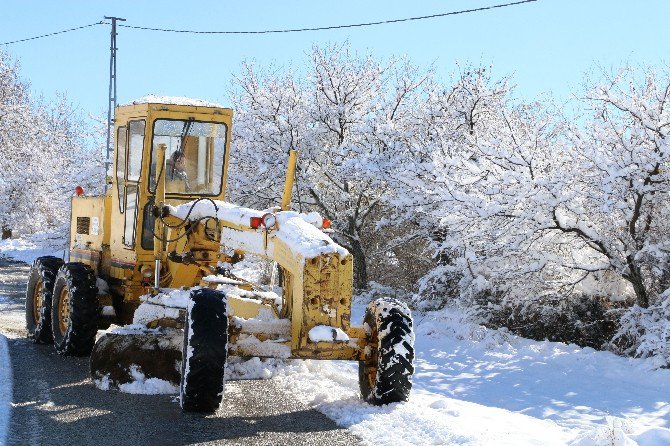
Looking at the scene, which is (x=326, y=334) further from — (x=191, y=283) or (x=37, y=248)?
(x=37, y=248)

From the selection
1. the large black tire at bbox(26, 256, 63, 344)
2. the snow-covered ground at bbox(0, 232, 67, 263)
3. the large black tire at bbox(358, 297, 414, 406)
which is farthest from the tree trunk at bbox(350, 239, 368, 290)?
the snow-covered ground at bbox(0, 232, 67, 263)

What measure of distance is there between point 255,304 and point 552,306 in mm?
7449

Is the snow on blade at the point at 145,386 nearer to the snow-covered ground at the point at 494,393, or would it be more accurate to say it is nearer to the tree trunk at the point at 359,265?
the snow-covered ground at the point at 494,393

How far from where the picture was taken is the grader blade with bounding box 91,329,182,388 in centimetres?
751

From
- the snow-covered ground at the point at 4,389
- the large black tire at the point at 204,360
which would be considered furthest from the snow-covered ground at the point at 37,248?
the large black tire at the point at 204,360

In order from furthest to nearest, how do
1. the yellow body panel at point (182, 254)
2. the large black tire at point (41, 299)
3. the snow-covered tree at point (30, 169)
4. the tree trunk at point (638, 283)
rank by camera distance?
the snow-covered tree at point (30, 169) < the tree trunk at point (638, 283) < the large black tire at point (41, 299) < the yellow body panel at point (182, 254)

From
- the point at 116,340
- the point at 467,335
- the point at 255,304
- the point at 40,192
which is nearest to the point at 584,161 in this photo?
the point at 467,335

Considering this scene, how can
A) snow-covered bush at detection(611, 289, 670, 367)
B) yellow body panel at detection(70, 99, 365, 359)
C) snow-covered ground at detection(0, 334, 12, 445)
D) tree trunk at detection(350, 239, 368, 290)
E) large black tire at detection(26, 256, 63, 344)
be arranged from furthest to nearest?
tree trunk at detection(350, 239, 368, 290) < snow-covered bush at detection(611, 289, 670, 367) < large black tire at detection(26, 256, 63, 344) < yellow body panel at detection(70, 99, 365, 359) < snow-covered ground at detection(0, 334, 12, 445)

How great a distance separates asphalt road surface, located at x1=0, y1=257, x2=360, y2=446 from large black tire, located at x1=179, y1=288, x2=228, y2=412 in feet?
0.57

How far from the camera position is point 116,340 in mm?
7676

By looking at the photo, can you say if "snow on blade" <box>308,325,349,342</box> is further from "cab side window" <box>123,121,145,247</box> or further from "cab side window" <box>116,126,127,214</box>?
"cab side window" <box>116,126,127,214</box>

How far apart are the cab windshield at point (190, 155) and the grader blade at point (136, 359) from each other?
2.20 m

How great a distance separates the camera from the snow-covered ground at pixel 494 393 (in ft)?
20.1

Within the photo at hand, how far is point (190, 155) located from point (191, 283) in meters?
1.50
